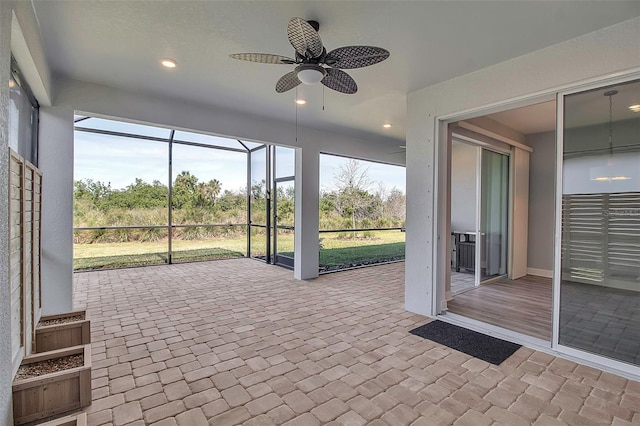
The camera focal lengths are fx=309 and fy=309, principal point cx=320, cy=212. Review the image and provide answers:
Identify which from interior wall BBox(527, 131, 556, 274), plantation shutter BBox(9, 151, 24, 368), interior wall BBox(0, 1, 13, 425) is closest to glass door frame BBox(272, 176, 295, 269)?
plantation shutter BBox(9, 151, 24, 368)

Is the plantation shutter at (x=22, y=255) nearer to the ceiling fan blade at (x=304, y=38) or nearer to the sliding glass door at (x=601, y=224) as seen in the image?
the ceiling fan blade at (x=304, y=38)

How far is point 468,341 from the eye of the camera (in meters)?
3.20

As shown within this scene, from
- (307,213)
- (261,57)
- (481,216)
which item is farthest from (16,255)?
(481,216)

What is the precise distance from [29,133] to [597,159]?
223 inches

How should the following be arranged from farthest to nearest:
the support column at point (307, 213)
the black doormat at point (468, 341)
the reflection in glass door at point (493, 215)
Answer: the support column at point (307, 213) → the reflection in glass door at point (493, 215) → the black doormat at point (468, 341)

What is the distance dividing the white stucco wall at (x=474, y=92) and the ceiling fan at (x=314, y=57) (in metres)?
1.52

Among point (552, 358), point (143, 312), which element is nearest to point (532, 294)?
point (552, 358)

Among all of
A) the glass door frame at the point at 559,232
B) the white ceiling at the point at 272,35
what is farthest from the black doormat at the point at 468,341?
the white ceiling at the point at 272,35

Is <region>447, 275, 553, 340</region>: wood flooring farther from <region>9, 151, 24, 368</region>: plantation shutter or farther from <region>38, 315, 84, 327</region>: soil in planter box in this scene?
<region>9, 151, 24, 368</region>: plantation shutter

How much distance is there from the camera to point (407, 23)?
2551 millimetres

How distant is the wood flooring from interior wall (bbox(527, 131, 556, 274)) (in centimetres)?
69

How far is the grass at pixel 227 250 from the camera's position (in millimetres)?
6645

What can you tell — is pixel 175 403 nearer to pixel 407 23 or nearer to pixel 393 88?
pixel 407 23

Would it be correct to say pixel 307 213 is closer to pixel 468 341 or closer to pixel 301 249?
pixel 301 249
